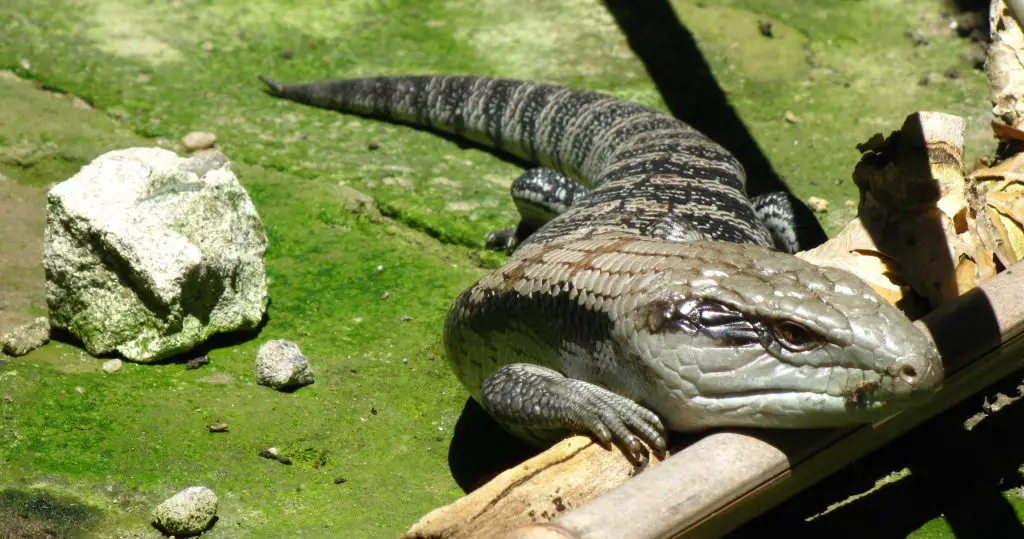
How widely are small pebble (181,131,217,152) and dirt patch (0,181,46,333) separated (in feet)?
2.98

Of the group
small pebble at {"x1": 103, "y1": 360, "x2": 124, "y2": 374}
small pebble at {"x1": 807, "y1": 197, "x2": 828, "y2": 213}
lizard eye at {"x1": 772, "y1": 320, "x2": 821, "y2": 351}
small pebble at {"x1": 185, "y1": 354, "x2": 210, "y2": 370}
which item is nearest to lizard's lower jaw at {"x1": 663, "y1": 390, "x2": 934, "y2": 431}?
lizard eye at {"x1": 772, "y1": 320, "x2": 821, "y2": 351}

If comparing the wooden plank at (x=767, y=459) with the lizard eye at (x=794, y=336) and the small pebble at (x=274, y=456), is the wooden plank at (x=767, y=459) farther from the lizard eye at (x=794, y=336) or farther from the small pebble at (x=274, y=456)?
the small pebble at (x=274, y=456)

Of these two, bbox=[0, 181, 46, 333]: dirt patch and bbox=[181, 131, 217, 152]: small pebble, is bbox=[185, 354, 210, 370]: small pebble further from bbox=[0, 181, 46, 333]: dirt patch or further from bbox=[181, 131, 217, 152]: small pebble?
bbox=[181, 131, 217, 152]: small pebble

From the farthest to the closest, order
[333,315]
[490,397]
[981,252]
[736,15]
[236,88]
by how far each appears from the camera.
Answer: [736,15]
[236,88]
[333,315]
[981,252]
[490,397]

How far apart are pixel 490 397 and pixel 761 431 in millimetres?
981

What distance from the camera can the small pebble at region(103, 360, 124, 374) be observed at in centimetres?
448

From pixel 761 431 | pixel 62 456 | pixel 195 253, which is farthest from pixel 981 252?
pixel 62 456

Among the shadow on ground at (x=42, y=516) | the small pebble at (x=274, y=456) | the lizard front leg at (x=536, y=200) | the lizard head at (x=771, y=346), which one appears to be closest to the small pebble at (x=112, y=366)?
the small pebble at (x=274, y=456)

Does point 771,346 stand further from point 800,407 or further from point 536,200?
point 536,200

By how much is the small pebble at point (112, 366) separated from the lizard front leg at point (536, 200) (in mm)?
1995

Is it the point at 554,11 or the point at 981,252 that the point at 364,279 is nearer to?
the point at 981,252

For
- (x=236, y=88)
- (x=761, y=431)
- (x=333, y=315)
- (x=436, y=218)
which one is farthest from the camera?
(x=236, y=88)

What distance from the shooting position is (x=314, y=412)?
172 inches

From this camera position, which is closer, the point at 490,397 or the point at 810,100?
the point at 490,397
